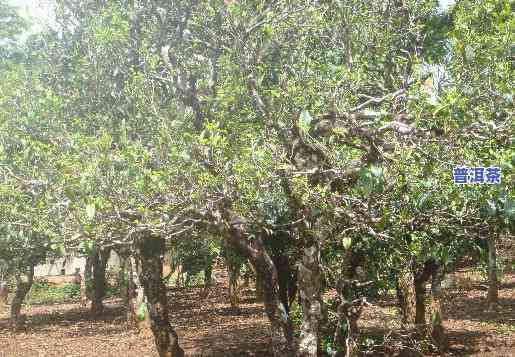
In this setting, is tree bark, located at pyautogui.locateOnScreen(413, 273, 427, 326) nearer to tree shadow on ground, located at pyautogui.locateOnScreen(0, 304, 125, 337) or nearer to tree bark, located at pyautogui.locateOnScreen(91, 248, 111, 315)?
tree shadow on ground, located at pyautogui.locateOnScreen(0, 304, 125, 337)

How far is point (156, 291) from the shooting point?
12.7 meters

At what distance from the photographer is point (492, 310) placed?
2178 centimetres

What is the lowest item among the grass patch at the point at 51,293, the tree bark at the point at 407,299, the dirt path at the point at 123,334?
the dirt path at the point at 123,334

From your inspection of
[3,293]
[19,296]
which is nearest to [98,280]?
[19,296]

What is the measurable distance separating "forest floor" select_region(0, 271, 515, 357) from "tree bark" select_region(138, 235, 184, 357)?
261cm

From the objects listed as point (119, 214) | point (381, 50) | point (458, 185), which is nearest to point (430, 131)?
point (458, 185)

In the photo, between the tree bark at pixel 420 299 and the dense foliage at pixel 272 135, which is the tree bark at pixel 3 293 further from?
the tree bark at pixel 420 299

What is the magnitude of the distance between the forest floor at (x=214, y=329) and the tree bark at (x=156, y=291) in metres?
2.61

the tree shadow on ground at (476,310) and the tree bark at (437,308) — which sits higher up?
the tree bark at (437,308)

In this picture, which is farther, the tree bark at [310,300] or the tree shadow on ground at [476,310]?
the tree shadow on ground at [476,310]

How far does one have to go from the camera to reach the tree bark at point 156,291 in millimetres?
12453

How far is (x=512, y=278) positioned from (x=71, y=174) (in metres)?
28.2

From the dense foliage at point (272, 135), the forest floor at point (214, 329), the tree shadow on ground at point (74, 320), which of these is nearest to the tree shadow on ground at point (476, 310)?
the forest floor at point (214, 329)

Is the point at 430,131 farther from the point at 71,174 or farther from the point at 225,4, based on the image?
the point at 71,174
